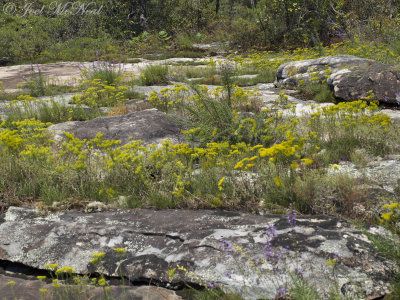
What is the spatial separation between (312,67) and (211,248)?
625 centimetres

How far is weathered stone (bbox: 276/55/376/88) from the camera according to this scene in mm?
7150

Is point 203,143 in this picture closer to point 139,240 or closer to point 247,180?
point 247,180

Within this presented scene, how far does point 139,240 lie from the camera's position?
104 inches

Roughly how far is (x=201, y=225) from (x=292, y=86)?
19.0 feet

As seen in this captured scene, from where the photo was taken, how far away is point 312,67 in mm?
7676

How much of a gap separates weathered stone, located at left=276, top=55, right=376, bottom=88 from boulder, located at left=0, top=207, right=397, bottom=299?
5.30 meters

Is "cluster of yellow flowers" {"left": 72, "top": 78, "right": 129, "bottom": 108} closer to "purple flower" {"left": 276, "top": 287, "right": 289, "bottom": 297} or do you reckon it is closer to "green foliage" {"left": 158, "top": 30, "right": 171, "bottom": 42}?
"purple flower" {"left": 276, "top": 287, "right": 289, "bottom": 297}

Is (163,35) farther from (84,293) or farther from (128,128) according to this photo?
(84,293)

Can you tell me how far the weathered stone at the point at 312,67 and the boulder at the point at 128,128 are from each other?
3.73m

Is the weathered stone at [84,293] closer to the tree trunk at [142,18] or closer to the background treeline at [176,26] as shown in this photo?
the background treeline at [176,26]

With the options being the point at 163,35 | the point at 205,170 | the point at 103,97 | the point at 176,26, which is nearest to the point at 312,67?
the point at 103,97

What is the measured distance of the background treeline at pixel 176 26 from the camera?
1339 centimetres

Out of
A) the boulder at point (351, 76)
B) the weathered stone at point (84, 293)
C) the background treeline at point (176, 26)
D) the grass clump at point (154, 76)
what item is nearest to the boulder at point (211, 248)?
the weathered stone at point (84, 293)

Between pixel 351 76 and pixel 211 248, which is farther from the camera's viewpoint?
pixel 351 76
